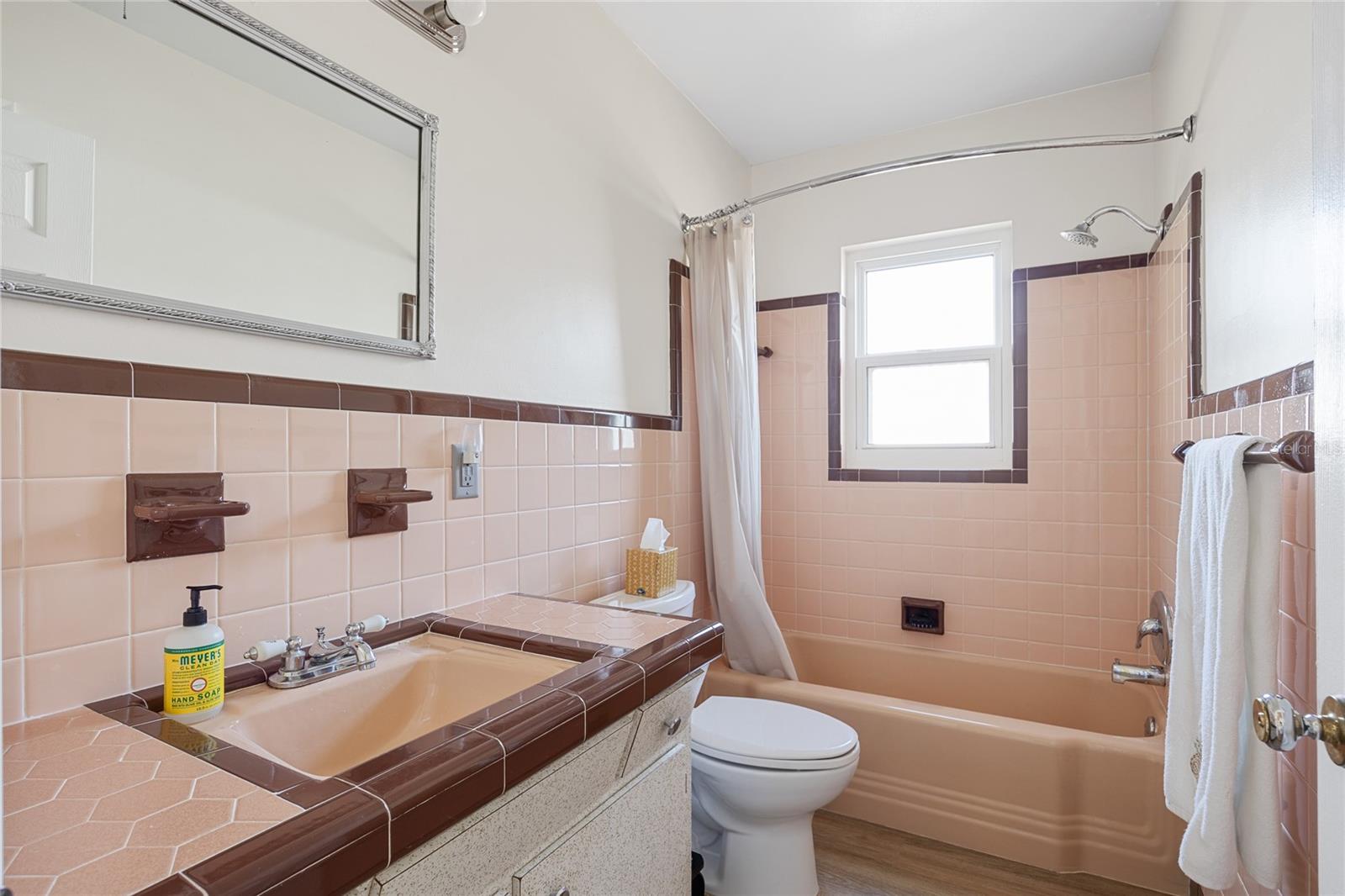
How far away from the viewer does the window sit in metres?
2.67

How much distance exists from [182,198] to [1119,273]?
2779mm

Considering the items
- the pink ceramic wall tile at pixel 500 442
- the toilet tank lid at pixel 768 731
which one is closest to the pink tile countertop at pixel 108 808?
the pink ceramic wall tile at pixel 500 442

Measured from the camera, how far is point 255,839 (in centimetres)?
60

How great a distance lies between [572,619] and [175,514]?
0.72m

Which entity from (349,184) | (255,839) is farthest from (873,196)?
(255,839)

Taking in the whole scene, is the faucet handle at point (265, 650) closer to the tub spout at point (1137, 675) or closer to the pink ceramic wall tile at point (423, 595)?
the pink ceramic wall tile at point (423, 595)

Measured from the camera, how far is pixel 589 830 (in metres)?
1.02

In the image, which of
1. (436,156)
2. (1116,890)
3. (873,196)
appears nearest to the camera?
(436,156)

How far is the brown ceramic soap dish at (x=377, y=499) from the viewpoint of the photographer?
1.28 meters

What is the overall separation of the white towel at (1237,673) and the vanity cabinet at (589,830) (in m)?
0.84

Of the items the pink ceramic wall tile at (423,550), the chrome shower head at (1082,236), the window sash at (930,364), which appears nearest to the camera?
the pink ceramic wall tile at (423,550)

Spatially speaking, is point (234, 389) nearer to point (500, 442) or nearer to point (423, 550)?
point (423, 550)

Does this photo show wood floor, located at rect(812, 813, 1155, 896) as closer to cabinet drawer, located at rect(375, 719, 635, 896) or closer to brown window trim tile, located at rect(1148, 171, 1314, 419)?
cabinet drawer, located at rect(375, 719, 635, 896)

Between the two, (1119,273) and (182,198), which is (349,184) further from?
(1119,273)
